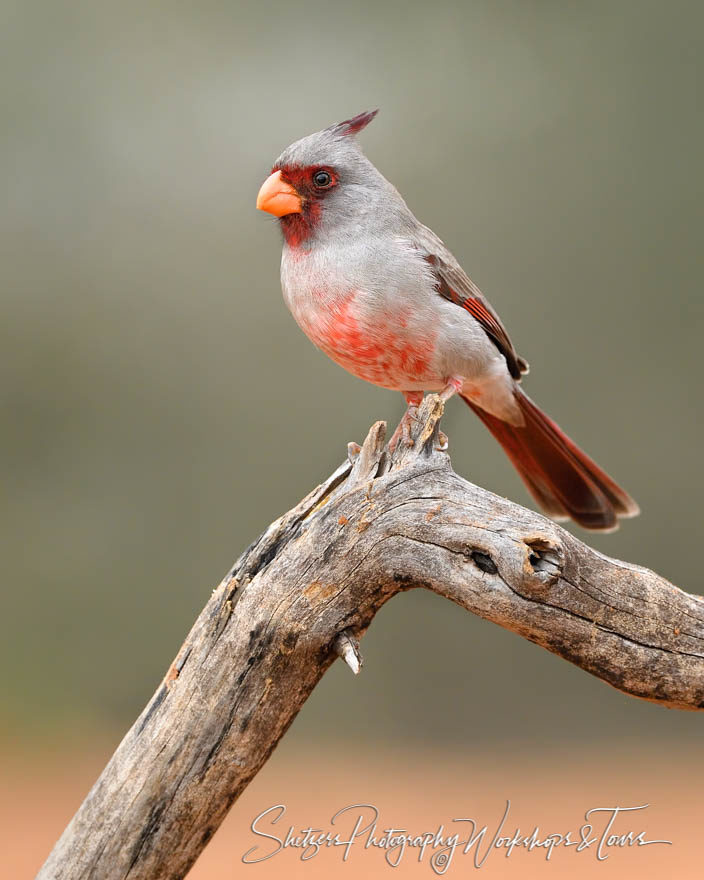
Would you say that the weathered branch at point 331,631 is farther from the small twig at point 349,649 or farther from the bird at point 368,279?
the bird at point 368,279

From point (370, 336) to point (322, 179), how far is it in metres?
0.51

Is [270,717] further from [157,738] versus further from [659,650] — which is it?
[659,650]

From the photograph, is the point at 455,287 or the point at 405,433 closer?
the point at 405,433

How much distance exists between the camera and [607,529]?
130 inches

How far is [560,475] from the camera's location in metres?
3.36

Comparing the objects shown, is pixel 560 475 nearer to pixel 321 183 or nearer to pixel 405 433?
pixel 405 433

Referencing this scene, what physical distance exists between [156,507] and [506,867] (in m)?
2.59

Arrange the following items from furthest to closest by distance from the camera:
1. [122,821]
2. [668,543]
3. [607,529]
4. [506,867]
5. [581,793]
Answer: [668,543] → [581,793] → [506,867] → [607,529] → [122,821]

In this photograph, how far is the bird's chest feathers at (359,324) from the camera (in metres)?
2.76

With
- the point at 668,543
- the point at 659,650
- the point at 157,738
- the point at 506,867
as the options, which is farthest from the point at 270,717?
the point at 668,543

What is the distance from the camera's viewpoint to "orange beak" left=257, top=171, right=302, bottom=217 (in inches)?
112

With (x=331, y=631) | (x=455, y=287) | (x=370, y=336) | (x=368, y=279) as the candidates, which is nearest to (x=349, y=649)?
(x=331, y=631)

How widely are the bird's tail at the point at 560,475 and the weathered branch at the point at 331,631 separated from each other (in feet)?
2.70

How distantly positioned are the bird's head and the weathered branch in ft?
2.49
